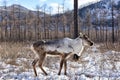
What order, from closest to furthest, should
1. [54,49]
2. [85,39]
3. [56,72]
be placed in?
[54,49] → [56,72] → [85,39]

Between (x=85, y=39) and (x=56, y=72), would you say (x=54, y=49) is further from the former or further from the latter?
(x=85, y=39)

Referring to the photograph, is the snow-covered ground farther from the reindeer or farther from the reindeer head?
the reindeer head

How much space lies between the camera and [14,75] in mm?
9297

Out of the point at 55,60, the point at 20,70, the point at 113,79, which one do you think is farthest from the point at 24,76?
the point at 55,60

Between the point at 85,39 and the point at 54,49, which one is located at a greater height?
the point at 85,39

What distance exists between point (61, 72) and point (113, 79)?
6.52ft

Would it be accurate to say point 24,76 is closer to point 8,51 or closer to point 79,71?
point 79,71

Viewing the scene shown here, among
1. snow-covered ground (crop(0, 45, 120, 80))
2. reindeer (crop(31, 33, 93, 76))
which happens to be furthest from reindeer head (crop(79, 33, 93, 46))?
snow-covered ground (crop(0, 45, 120, 80))

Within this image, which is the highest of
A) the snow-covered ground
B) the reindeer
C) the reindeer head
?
the reindeer head

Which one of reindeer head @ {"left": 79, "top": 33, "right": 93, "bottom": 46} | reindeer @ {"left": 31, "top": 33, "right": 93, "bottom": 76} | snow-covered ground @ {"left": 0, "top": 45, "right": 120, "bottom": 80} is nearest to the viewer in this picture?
snow-covered ground @ {"left": 0, "top": 45, "right": 120, "bottom": 80}

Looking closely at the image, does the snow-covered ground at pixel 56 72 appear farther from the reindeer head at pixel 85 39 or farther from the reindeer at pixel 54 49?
the reindeer head at pixel 85 39

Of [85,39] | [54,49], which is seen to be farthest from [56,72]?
[85,39]

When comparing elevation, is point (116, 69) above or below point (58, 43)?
below

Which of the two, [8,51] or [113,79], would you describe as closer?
[113,79]
